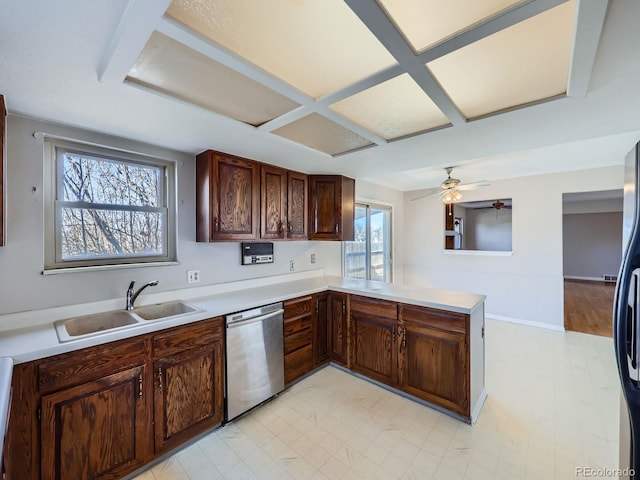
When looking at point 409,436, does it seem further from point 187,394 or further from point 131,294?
point 131,294

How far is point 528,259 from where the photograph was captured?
4.11m

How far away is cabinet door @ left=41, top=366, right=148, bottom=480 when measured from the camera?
135 centimetres

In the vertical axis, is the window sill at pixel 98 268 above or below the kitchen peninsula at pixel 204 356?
above

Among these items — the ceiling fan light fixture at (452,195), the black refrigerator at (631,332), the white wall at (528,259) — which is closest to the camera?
the black refrigerator at (631,332)

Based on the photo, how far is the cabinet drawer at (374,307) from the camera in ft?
7.88

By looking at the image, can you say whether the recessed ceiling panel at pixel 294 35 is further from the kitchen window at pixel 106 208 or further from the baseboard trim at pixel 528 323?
the baseboard trim at pixel 528 323

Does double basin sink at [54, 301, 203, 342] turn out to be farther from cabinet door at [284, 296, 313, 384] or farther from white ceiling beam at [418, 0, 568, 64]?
white ceiling beam at [418, 0, 568, 64]

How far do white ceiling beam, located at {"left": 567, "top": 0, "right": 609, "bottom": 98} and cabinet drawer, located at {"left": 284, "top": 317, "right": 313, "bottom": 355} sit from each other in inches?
96.0

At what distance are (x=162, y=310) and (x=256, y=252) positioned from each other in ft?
3.35

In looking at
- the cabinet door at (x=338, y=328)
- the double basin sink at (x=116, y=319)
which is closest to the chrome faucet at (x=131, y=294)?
the double basin sink at (x=116, y=319)

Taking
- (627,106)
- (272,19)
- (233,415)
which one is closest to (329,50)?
(272,19)

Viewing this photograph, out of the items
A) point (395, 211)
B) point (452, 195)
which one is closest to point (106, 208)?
point (452, 195)

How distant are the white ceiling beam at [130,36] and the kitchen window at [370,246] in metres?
3.21

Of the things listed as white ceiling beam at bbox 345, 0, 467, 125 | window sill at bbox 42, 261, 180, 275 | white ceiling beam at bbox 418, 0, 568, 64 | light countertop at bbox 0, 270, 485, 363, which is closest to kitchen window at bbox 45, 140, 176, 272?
window sill at bbox 42, 261, 180, 275
